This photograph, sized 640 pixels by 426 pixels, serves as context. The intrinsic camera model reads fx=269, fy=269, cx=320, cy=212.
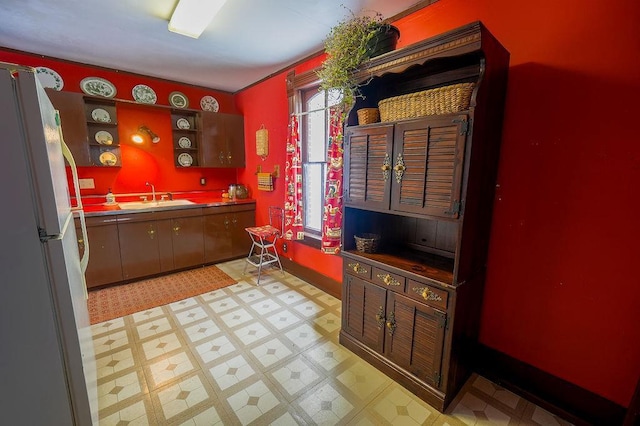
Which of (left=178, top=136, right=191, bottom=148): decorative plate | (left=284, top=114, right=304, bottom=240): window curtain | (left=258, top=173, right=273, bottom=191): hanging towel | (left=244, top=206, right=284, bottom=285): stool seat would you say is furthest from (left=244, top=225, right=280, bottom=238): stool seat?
(left=178, top=136, right=191, bottom=148): decorative plate

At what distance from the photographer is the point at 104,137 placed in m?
3.40

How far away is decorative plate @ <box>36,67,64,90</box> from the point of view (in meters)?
3.04

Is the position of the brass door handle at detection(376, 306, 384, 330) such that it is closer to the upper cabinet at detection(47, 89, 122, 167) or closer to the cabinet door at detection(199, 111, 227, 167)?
the cabinet door at detection(199, 111, 227, 167)

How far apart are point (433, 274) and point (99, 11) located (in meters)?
3.22

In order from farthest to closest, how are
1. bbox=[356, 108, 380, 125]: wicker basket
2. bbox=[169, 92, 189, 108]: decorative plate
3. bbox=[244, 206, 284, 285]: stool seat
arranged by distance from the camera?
bbox=[169, 92, 189, 108]: decorative plate, bbox=[244, 206, 284, 285]: stool seat, bbox=[356, 108, 380, 125]: wicker basket

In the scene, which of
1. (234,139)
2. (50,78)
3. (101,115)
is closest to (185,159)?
(234,139)

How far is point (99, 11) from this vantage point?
2.15m

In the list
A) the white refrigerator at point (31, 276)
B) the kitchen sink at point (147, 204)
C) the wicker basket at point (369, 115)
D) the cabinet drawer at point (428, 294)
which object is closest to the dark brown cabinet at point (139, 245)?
the kitchen sink at point (147, 204)

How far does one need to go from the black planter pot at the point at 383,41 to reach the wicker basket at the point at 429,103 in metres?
0.36

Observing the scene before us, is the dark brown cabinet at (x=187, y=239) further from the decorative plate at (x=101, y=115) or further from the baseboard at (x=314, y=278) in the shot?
the decorative plate at (x=101, y=115)

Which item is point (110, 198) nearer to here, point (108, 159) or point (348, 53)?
point (108, 159)

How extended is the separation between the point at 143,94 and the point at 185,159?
978mm

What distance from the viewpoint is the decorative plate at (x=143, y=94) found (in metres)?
3.62

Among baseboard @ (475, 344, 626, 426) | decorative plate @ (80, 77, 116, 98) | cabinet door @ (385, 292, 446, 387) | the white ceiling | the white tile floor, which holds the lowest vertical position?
the white tile floor
